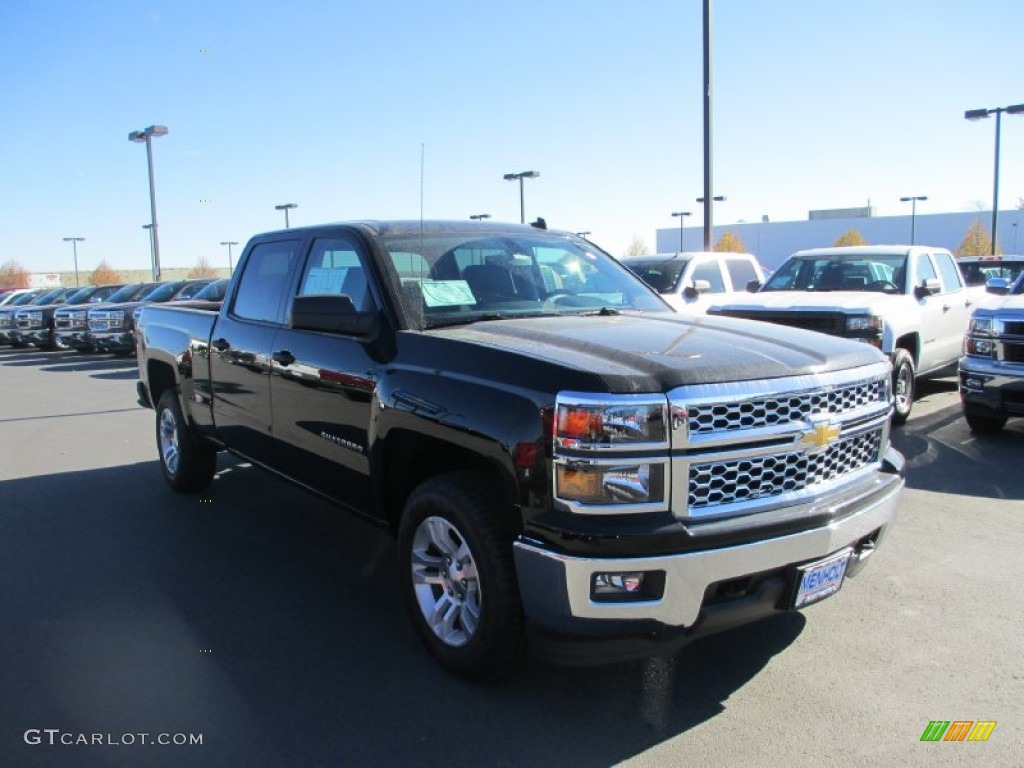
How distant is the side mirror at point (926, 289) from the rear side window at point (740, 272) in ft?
11.7

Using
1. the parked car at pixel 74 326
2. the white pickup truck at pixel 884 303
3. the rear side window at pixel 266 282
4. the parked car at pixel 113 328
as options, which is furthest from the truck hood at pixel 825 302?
the parked car at pixel 74 326

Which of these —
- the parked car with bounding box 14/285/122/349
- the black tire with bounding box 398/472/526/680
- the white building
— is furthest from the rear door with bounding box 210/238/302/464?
the white building

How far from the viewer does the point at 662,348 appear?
3316 millimetres

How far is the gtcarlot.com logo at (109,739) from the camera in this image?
3088 mm

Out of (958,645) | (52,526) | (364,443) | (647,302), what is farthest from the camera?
(52,526)

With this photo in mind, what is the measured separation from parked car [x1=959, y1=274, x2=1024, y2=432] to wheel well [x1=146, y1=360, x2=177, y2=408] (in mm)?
6971

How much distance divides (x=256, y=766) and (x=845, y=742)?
2081mm

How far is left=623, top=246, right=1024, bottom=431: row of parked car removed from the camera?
7.59 m

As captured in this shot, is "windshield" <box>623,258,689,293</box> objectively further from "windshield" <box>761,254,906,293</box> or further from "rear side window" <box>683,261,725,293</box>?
"windshield" <box>761,254,906,293</box>

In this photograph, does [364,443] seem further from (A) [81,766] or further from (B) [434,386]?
(A) [81,766]

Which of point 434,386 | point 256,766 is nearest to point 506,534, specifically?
point 434,386

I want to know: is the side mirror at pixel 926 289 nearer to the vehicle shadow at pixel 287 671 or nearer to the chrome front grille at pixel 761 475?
the vehicle shadow at pixel 287 671

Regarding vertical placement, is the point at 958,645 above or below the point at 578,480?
below

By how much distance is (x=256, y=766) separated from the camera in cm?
293
